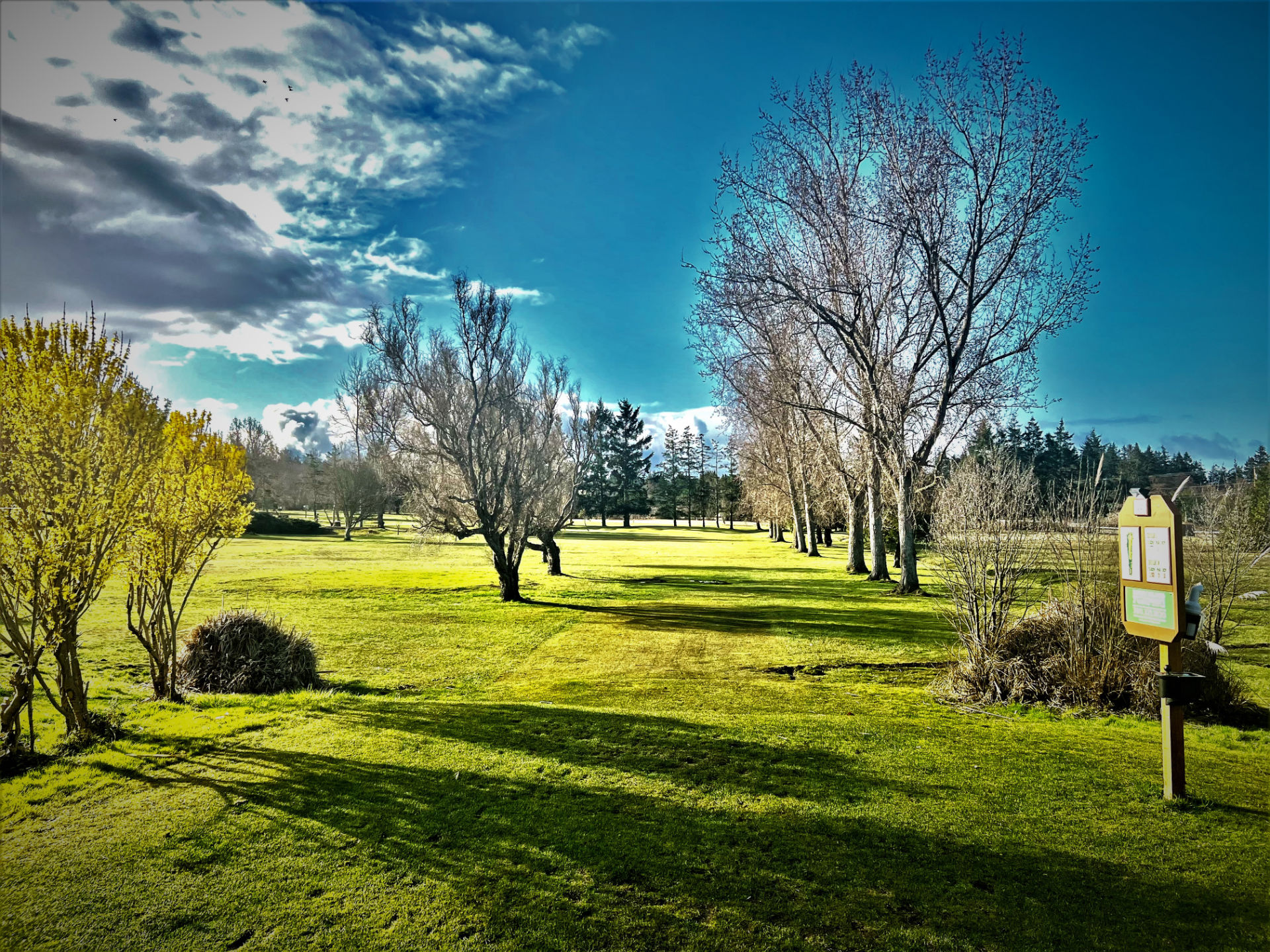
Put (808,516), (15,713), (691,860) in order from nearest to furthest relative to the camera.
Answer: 1. (691,860)
2. (15,713)
3. (808,516)

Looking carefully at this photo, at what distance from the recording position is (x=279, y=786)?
16.1 feet

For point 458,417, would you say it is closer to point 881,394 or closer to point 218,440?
point 218,440

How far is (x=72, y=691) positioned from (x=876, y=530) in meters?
21.4

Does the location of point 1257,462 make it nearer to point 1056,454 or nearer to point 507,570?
point 507,570

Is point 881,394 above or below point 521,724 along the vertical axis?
above

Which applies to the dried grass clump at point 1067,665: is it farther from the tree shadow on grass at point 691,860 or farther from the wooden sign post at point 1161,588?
the tree shadow on grass at point 691,860

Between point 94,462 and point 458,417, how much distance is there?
11554 millimetres

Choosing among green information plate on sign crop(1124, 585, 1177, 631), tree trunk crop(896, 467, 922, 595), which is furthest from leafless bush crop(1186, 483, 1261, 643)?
tree trunk crop(896, 467, 922, 595)

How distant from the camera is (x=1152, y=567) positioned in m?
5.10

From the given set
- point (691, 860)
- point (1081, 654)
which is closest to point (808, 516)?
point (1081, 654)

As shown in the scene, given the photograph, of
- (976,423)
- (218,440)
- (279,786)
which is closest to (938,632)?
(976,423)

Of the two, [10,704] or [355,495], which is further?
[355,495]

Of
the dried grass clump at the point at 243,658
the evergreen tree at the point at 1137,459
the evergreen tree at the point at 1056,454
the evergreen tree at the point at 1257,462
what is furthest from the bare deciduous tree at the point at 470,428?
the evergreen tree at the point at 1056,454

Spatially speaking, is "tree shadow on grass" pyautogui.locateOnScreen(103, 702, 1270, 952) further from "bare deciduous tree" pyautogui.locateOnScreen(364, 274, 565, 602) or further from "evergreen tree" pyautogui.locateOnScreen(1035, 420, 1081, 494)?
"evergreen tree" pyautogui.locateOnScreen(1035, 420, 1081, 494)
